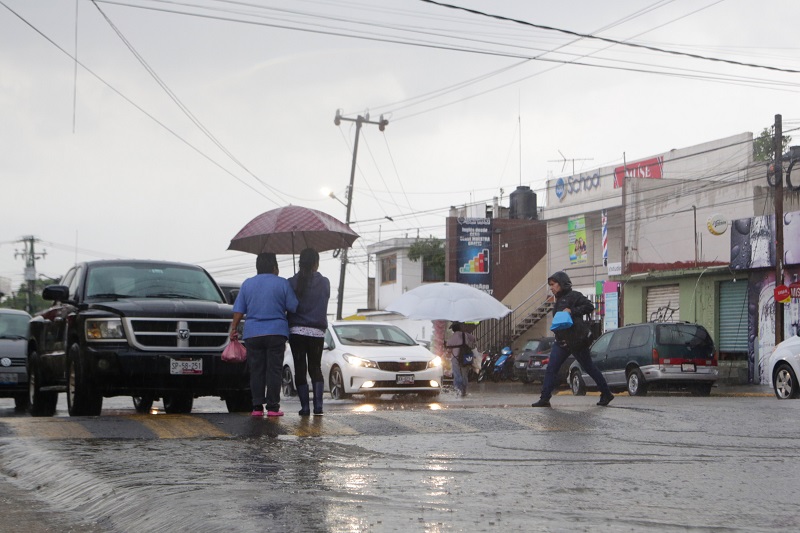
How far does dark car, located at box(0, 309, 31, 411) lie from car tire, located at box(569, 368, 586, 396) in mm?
12127

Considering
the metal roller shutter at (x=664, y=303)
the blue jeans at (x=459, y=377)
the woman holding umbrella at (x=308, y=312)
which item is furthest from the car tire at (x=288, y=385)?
the metal roller shutter at (x=664, y=303)

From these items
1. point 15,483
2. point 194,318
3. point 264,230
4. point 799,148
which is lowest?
point 15,483

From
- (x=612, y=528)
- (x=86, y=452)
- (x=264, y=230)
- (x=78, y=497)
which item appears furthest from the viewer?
(x=264, y=230)

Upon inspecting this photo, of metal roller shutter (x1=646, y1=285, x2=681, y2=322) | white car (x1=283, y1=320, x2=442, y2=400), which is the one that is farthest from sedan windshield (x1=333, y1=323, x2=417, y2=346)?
metal roller shutter (x1=646, y1=285, x2=681, y2=322)

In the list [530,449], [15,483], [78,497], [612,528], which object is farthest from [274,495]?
[530,449]

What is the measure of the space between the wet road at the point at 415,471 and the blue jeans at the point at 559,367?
5.49 feet

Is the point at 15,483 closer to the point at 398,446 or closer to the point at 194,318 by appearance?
the point at 398,446

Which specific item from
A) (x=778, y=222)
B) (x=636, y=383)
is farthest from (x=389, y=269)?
(x=636, y=383)

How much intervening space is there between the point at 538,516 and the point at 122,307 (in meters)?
7.32

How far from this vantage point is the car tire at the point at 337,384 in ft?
63.0

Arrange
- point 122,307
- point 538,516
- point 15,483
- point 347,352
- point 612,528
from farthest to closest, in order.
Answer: point 347,352
point 122,307
point 15,483
point 538,516
point 612,528

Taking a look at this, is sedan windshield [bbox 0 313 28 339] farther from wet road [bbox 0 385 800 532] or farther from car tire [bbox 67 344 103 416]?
wet road [bbox 0 385 800 532]

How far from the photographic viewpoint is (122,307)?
454 inches

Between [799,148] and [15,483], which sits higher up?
[799,148]
